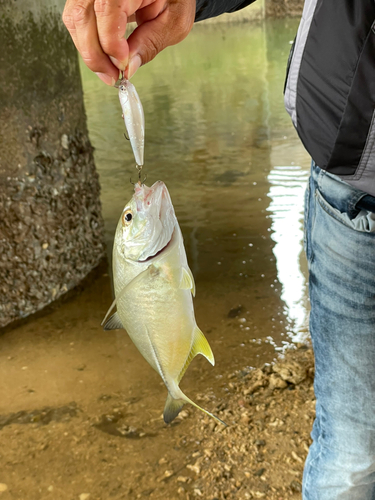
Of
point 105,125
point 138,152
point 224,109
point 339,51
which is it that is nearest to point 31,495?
point 138,152

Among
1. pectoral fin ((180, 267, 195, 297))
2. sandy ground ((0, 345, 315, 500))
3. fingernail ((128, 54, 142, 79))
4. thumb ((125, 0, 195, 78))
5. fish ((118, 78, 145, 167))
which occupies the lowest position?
sandy ground ((0, 345, 315, 500))

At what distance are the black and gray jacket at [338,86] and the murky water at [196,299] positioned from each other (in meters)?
1.63

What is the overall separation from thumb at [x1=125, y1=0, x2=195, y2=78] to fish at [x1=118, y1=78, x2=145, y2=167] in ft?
0.17

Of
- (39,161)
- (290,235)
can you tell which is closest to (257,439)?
(39,161)

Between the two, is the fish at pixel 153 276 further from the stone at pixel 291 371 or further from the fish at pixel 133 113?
the stone at pixel 291 371

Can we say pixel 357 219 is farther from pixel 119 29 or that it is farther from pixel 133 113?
pixel 119 29

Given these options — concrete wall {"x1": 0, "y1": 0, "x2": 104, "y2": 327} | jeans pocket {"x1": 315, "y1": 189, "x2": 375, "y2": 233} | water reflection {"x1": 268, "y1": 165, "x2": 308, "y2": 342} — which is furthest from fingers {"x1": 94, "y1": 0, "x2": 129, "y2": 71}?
water reflection {"x1": 268, "y1": 165, "x2": 308, "y2": 342}

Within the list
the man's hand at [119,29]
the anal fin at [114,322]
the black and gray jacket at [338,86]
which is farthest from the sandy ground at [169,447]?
the man's hand at [119,29]

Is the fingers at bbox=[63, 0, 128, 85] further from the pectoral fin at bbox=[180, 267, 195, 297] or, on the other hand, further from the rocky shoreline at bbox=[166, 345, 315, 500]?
the rocky shoreline at bbox=[166, 345, 315, 500]

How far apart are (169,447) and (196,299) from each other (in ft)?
4.09

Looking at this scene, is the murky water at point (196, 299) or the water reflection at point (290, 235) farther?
the water reflection at point (290, 235)

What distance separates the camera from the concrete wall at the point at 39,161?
3.30 metres

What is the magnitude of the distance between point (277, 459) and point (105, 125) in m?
6.36

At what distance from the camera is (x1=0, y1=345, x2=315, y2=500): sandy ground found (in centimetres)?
233
